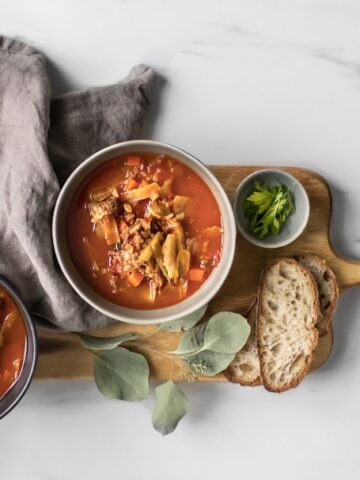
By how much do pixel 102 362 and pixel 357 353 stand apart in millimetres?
1089

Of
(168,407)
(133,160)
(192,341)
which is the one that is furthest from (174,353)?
(133,160)

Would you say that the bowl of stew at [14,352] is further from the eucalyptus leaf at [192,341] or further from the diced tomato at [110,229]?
the eucalyptus leaf at [192,341]

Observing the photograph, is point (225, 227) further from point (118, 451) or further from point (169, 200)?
point (118, 451)

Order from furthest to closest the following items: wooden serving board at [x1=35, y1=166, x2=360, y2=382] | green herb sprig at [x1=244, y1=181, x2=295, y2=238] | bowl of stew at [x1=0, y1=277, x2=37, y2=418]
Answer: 1. wooden serving board at [x1=35, y1=166, x2=360, y2=382]
2. green herb sprig at [x1=244, y1=181, x2=295, y2=238]
3. bowl of stew at [x1=0, y1=277, x2=37, y2=418]

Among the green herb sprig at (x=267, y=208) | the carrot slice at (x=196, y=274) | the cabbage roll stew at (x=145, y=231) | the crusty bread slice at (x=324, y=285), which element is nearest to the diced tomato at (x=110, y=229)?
the cabbage roll stew at (x=145, y=231)

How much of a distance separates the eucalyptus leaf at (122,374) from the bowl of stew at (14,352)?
0.95 ft

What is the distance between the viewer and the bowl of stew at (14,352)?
2492 millimetres

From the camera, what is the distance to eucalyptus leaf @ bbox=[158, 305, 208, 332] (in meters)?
2.69

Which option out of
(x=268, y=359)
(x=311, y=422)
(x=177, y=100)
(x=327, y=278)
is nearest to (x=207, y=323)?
(x=268, y=359)

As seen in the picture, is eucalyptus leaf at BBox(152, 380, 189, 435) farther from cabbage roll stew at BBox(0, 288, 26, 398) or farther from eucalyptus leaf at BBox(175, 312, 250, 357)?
cabbage roll stew at BBox(0, 288, 26, 398)

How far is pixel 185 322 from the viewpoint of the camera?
2695mm

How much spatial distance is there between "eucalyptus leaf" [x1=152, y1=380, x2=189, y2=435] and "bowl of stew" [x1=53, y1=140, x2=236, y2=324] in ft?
1.20

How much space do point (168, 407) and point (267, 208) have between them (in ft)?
2.86

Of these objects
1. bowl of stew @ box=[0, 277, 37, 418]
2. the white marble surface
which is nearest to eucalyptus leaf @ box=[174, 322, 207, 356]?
the white marble surface
